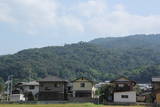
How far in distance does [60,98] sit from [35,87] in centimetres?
965

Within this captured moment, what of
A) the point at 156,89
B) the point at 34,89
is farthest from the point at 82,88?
the point at 156,89

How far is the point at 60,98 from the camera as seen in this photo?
71125 mm

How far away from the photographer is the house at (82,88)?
70.4 metres

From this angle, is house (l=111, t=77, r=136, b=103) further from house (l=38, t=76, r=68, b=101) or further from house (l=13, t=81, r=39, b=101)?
house (l=13, t=81, r=39, b=101)

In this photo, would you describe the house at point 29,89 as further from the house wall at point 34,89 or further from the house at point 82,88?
the house at point 82,88

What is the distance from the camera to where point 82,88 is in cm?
7044

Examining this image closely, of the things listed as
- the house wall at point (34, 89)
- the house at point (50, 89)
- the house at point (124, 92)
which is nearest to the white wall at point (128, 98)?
the house at point (124, 92)

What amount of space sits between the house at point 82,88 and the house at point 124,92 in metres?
7.87

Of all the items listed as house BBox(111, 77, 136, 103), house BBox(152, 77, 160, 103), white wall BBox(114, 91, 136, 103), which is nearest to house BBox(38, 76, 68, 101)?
house BBox(111, 77, 136, 103)

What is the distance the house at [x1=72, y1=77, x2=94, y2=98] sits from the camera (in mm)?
70375

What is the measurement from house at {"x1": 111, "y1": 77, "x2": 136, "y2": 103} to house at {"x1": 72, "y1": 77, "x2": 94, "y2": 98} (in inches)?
310

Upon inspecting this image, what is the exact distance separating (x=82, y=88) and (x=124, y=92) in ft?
41.2

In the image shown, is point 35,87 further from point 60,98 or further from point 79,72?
point 79,72

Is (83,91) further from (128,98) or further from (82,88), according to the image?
(128,98)
